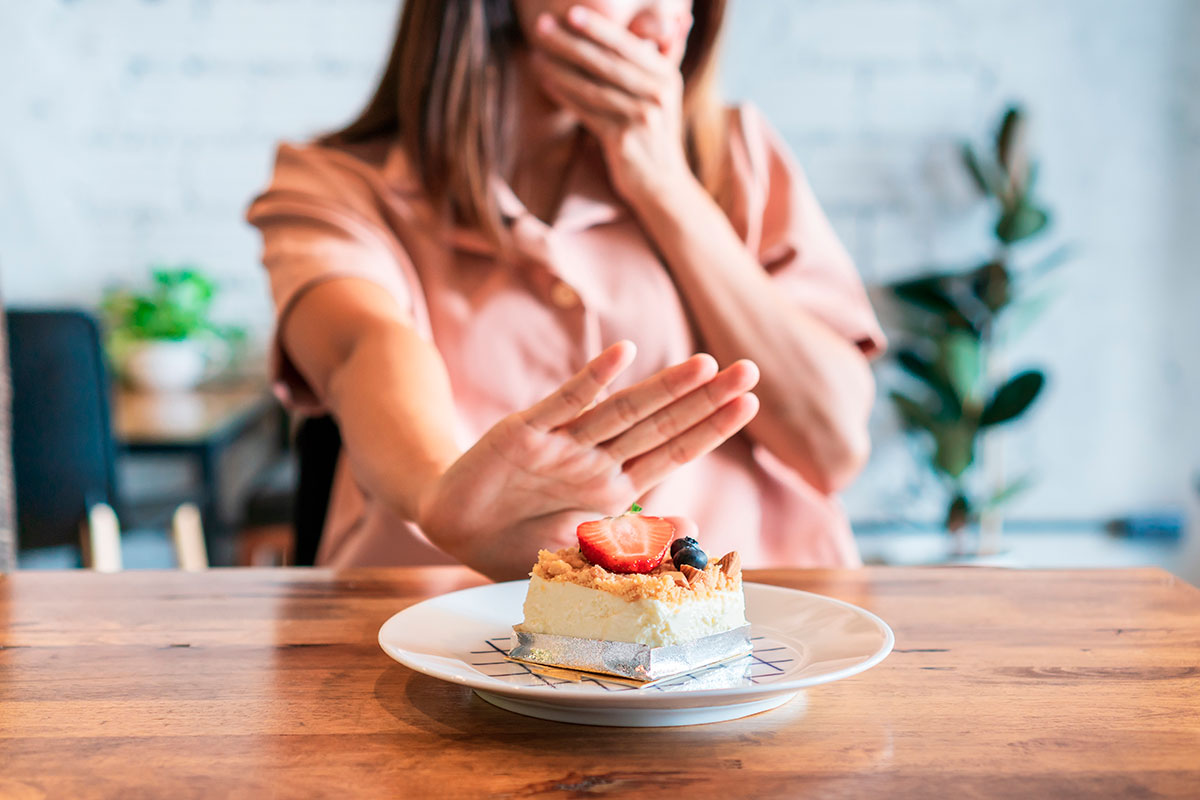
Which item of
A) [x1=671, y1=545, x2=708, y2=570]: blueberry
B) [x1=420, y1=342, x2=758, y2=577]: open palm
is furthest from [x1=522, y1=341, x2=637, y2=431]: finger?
[x1=671, y1=545, x2=708, y2=570]: blueberry

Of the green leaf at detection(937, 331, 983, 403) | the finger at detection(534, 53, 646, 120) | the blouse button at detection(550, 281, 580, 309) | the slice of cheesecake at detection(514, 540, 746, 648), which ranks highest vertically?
the finger at detection(534, 53, 646, 120)

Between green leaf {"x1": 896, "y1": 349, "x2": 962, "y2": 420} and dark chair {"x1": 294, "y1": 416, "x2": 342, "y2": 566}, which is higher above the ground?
dark chair {"x1": 294, "y1": 416, "x2": 342, "y2": 566}

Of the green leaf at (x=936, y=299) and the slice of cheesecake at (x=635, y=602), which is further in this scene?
the green leaf at (x=936, y=299)

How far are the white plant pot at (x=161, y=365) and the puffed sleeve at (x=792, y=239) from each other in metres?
1.78

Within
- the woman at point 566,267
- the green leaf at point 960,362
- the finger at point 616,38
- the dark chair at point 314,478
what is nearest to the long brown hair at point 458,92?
the woman at point 566,267

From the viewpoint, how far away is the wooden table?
447mm

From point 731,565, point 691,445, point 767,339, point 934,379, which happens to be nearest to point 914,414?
point 934,379

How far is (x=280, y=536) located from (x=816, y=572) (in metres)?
1.84

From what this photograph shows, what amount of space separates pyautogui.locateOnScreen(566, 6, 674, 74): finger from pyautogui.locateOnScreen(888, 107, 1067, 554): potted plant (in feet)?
5.21

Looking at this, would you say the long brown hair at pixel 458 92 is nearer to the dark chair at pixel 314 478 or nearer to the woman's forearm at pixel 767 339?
the woman's forearm at pixel 767 339

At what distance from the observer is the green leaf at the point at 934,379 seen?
8.39 feet

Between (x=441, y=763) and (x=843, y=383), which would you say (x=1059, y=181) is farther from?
(x=441, y=763)

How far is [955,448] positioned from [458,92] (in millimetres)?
1768

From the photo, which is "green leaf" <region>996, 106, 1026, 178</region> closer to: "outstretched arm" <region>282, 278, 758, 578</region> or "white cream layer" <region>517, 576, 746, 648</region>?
"outstretched arm" <region>282, 278, 758, 578</region>
